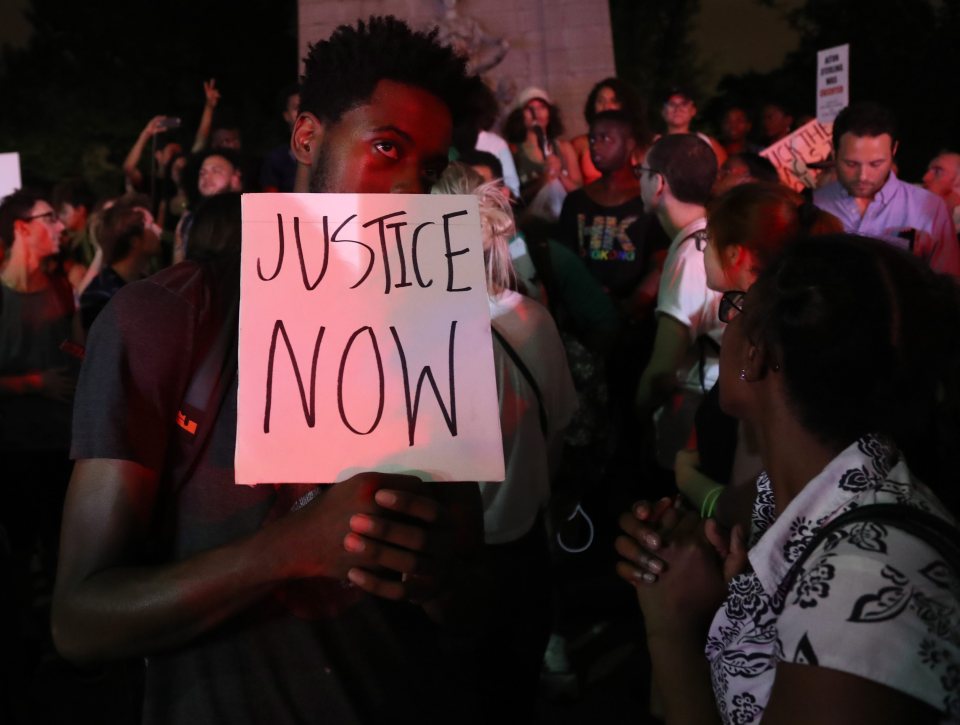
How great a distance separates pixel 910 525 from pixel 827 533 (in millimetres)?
119

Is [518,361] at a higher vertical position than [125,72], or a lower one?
lower

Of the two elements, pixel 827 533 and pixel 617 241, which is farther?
pixel 617 241

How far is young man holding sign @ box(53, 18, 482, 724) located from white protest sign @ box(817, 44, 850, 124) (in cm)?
651

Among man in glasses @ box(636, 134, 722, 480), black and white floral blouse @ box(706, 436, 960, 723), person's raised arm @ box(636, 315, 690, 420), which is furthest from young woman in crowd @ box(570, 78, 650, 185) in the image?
black and white floral blouse @ box(706, 436, 960, 723)

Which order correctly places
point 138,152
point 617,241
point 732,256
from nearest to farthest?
point 732,256 → point 617,241 → point 138,152

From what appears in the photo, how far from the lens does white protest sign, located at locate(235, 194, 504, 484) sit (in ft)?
4.44

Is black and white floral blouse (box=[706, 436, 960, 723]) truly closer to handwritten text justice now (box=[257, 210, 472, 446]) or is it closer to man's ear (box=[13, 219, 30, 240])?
handwritten text justice now (box=[257, 210, 472, 446])

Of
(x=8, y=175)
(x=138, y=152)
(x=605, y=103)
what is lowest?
(x=8, y=175)

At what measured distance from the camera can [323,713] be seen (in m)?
1.50

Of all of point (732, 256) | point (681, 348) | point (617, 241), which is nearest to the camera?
point (732, 256)

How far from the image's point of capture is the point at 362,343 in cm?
139

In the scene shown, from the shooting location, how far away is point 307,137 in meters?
1.81

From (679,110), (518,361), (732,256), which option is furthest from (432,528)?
(679,110)

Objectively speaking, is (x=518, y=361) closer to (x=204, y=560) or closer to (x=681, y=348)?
(x=681, y=348)
